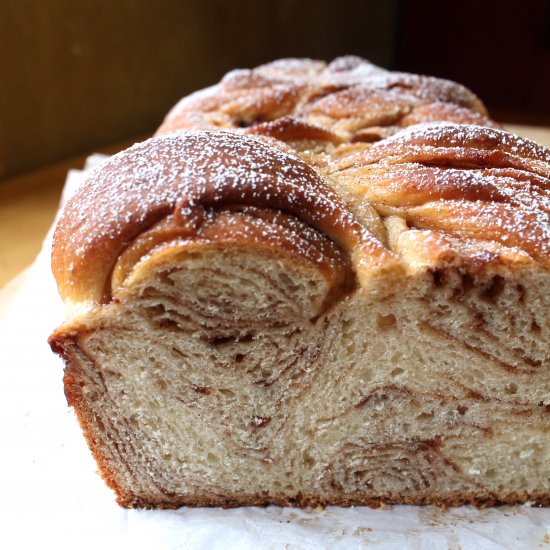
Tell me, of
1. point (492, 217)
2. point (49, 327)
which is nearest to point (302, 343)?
point (492, 217)

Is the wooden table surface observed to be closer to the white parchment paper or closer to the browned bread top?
the browned bread top

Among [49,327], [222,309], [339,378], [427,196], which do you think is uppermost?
[427,196]

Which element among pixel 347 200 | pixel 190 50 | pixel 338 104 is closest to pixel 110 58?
pixel 190 50

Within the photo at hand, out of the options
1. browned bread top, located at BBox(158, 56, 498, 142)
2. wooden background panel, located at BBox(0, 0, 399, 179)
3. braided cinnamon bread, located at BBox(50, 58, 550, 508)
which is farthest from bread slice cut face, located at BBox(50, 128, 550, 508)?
wooden background panel, located at BBox(0, 0, 399, 179)

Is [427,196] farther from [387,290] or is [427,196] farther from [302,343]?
[302,343]

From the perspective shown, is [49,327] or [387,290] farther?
[49,327]

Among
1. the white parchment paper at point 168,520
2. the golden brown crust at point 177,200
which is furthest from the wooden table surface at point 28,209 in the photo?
the golden brown crust at point 177,200

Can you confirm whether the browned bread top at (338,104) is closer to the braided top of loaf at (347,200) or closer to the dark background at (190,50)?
the braided top of loaf at (347,200)
